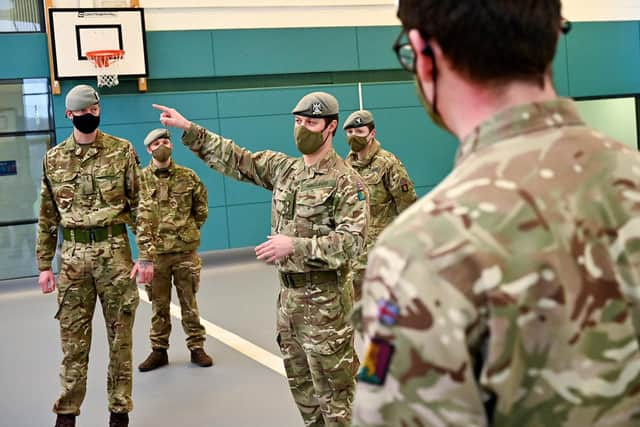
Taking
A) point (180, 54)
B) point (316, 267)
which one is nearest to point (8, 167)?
point (180, 54)

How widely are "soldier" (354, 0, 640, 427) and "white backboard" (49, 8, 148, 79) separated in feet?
30.1

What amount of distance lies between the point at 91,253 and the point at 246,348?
2.14 m

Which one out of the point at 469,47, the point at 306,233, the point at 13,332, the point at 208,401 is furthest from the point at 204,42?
the point at 469,47

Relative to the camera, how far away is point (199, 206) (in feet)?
19.9

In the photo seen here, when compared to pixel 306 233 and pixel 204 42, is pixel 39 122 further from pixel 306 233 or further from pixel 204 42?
pixel 306 233

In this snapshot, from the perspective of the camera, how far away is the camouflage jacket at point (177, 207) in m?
5.83

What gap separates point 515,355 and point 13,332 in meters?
6.85

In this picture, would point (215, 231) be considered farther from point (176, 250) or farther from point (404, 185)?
point (404, 185)

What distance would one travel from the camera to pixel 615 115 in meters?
13.5

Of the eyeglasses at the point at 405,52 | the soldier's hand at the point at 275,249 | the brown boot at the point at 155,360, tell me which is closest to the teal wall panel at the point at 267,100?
the brown boot at the point at 155,360

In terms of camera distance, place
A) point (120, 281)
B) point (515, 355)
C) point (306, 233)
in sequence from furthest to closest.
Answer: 1. point (120, 281)
2. point (306, 233)
3. point (515, 355)

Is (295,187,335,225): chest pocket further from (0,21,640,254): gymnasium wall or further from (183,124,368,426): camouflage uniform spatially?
(0,21,640,254): gymnasium wall

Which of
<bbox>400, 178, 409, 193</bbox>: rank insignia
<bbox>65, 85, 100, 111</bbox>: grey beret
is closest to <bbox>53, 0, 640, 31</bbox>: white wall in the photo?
<bbox>400, 178, 409, 193</bbox>: rank insignia

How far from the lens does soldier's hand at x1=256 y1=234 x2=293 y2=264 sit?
3.20 meters
